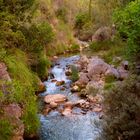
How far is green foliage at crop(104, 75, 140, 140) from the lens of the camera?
1440 cm

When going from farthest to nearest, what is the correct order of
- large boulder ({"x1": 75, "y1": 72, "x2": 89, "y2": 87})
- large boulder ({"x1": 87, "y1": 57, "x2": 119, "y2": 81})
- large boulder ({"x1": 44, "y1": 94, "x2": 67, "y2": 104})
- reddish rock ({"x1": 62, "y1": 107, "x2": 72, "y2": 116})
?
large boulder ({"x1": 87, "y1": 57, "x2": 119, "y2": 81}), large boulder ({"x1": 75, "y1": 72, "x2": 89, "y2": 87}), large boulder ({"x1": 44, "y1": 94, "x2": 67, "y2": 104}), reddish rock ({"x1": 62, "y1": 107, "x2": 72, "y2": 116})

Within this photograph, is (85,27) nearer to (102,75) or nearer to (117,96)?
(102,75)

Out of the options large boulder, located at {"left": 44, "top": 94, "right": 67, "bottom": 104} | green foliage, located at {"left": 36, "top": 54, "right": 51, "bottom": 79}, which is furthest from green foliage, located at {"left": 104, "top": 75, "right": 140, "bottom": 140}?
green foliage, located at {"left": 36, "top": 54, "right": 51, "bottom": 79}

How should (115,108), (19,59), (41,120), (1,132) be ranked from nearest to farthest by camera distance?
(115,108), (1,132), (41,120), (19,59)

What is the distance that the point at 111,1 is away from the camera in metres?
45.7

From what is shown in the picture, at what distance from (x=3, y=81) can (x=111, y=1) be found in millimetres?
29063

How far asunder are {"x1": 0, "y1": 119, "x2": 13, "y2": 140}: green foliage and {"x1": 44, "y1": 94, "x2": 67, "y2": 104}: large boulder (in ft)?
30.7

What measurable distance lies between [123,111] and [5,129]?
6.44 meters

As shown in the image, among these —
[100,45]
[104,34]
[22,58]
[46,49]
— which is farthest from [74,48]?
[22,58]

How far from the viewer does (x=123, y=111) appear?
48.1 ft

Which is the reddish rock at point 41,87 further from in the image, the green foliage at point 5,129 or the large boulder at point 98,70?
the green foliage at point 5,129

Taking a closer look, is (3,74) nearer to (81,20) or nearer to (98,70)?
(98,70)

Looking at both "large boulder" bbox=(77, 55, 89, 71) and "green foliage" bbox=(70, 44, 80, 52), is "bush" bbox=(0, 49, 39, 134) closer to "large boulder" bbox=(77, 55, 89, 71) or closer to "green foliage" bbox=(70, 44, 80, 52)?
"large boulder" bbox=(77, 55, 89, 71)

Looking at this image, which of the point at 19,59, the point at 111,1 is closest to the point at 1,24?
the point at 19,59
